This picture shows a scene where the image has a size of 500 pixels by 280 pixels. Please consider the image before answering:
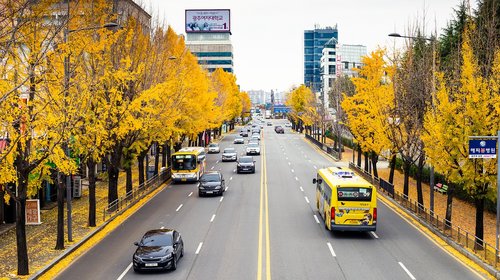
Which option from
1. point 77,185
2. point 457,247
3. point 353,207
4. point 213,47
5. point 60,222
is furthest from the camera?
point 213,47

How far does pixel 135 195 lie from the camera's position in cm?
3625

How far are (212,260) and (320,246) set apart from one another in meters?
5.21

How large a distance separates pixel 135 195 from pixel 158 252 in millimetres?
16794

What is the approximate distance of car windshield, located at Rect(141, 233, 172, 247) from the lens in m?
20.7

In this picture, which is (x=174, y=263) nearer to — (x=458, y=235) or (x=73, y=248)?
(x=73, y=248)

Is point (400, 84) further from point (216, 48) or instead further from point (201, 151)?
point (216, 48)

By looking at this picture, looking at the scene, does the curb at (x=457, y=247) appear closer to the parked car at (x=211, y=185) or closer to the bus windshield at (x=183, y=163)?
the parked car at (x=211, y=185)

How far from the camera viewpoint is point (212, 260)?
2172 centimetres

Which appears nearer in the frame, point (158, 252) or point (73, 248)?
point (158, 252)

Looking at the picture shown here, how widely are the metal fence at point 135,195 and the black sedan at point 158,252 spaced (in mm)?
9341

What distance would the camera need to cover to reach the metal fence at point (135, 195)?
30781 millimetres

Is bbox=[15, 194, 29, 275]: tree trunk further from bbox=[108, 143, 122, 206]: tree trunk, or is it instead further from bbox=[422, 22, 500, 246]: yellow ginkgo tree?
bbox=[422, 22, 500, 246]: yellow ginkgo tree

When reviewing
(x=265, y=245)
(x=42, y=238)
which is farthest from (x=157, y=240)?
(x=42, y=238)

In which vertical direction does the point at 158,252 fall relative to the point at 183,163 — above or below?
below
